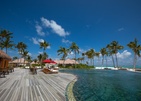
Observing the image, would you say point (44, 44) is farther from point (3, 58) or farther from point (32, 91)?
point (32, 91)

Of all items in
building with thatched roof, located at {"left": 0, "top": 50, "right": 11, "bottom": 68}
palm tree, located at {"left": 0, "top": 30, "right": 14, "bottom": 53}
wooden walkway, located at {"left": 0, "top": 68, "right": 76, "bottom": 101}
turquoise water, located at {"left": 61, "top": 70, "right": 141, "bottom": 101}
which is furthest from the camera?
palm tree, located at {"left": 0, "top": 30, "right": 14, "bottom": 53}

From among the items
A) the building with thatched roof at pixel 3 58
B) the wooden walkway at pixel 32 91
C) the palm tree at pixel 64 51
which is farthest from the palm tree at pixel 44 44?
the wooden walkway at pixel 32 91

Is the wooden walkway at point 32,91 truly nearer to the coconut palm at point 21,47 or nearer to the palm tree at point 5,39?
the palm tree at point 5,39

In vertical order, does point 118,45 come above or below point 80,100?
above

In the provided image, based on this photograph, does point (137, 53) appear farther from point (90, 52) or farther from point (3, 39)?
point (3, 39)

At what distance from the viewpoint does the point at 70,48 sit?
56.6m

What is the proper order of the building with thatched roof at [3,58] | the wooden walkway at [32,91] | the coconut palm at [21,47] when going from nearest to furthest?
1. the wooden walkway at [32,91]
2. the building with thatched roof at [3,58]
3. the coconut palm at [21,47]

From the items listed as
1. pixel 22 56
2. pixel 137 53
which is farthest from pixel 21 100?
pixel 22 56

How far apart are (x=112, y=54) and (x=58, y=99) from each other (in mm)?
53221

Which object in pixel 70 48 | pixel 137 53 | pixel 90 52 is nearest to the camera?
pixel 137 53

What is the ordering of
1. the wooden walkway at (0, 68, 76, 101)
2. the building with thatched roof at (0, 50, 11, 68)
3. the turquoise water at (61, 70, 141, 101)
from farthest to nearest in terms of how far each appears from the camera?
the building with thatched roof at (0, 50, 11, 68) < the turquoise water at (61, 70, 141, 101) < the wooden walkway at (0, 68, 76, 101)

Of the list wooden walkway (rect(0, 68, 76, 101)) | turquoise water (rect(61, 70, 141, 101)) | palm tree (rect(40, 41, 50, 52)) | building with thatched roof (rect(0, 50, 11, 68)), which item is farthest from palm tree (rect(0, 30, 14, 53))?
turquoise water (rect(61, 70, 141, 101))

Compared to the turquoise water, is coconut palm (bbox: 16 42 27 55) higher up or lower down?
higher up

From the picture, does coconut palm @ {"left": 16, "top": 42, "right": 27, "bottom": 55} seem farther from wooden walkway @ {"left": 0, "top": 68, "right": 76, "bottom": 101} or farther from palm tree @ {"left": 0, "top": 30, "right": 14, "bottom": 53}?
wooden walkway @ {"left": 0, "top": 68, "right": 76, "bottom": 101}
